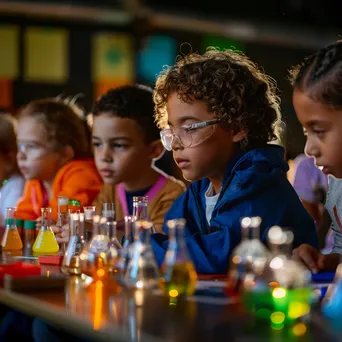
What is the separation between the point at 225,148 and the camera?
253 cm

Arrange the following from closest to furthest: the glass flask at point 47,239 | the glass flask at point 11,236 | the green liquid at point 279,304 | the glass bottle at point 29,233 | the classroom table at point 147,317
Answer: the classroom table at point 147,317
the green liquid at point 279,304
the glass flask at point 47,239
the glass flask at point 11,236
the glass bottle at point 29,233

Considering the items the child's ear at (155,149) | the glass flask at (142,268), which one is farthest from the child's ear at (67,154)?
the glass flask at (142,268)

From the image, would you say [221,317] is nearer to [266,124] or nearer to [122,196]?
[266,124]

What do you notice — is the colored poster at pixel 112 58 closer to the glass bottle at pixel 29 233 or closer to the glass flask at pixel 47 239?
the glass bottle at pixel 29 233

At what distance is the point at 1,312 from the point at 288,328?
1435 mm

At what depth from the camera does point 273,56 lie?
7.94 meters

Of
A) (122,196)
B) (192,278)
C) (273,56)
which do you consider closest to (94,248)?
(192,278)

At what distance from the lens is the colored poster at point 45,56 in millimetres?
7426

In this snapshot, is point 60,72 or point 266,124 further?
point 60,72

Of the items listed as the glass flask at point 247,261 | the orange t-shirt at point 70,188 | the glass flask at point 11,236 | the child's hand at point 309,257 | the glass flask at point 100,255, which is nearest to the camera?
the glass flask at point 247,261

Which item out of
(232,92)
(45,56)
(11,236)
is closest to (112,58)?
(45,56)

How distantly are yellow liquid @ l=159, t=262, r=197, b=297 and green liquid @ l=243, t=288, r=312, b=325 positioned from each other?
0.20 meters

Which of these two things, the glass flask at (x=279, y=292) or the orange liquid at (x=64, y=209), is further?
the orange liquid at (x=64, y=209)

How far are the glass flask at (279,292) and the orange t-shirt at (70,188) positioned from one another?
2053 mm
